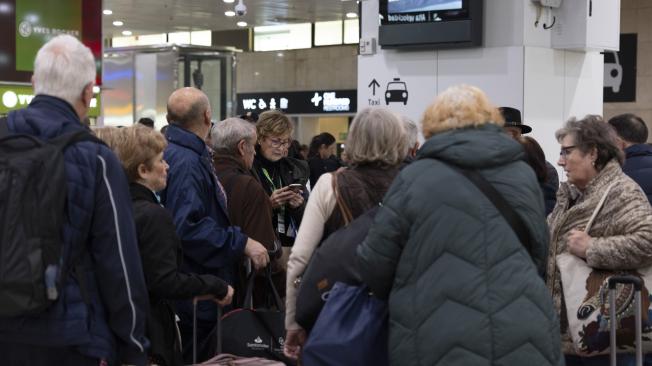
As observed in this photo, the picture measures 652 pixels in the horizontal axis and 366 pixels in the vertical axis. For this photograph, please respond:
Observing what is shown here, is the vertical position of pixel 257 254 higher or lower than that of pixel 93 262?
lower

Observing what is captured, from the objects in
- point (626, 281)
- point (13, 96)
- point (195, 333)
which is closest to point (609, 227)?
point (626, 281)

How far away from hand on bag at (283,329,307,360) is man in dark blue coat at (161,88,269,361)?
80cm

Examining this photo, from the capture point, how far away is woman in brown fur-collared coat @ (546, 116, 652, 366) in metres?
4.20

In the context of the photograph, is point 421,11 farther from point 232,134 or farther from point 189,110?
point 189,110

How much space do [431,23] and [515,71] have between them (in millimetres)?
839

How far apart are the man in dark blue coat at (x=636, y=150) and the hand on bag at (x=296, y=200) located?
179 cm

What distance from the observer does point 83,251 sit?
9.77ft

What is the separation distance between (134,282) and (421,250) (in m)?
0.87

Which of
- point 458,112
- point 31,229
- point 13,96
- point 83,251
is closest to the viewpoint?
point 31,229

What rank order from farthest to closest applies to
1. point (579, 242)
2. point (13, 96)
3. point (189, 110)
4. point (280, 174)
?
1. point (13, 96)
2. point (280, 174)
3. point (189, 110)
4. point (579, 242)

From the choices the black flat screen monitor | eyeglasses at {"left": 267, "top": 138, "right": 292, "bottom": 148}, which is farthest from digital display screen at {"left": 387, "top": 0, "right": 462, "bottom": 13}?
eyeglasses at {"left": 267, "top": 138, "right": 292, "bottom": 148}

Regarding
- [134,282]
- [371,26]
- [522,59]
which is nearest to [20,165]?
[134,282]

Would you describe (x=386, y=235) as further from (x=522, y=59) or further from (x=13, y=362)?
(x=522, y=59)

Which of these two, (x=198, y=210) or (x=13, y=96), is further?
(x=13, y=96)
